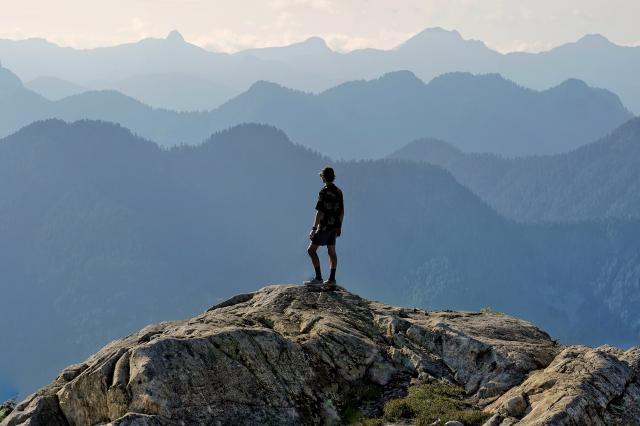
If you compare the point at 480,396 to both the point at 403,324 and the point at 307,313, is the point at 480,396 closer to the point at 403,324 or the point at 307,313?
the point at 403,324

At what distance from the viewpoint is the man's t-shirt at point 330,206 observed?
22000 millimetres

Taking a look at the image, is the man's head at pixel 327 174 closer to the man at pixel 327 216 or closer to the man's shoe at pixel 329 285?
the man at pixel 327 216

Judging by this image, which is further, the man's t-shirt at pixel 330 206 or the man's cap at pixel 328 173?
the man's t-shirt at pixel 330 206

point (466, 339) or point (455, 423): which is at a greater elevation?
point (466, 339)

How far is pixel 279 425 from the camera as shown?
51.4 feet

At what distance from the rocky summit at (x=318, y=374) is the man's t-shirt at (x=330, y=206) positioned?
2.90 m

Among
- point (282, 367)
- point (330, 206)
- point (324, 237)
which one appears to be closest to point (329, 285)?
point (324, 237)

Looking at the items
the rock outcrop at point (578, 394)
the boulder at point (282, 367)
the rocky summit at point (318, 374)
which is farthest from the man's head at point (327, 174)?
the rock outcrop at point (578, 394)

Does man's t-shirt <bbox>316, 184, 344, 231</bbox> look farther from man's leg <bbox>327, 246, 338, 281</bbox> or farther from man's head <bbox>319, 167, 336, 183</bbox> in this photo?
man's leg <bbox>327, 246, 338, 281</bbox>

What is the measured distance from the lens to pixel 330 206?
22.2m

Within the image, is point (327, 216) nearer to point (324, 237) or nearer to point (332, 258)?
point (324, 237)

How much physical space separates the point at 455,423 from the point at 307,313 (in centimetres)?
616

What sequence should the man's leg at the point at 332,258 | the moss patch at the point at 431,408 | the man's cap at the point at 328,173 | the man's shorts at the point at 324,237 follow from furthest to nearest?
the man's leg at the point at 332,258 < the man's shorts at the point at 324,237 < the man's cap at the point at 328,173 < the moss patch at the point at 431,408

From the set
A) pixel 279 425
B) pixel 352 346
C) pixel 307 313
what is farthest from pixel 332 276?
pixel 279 425
